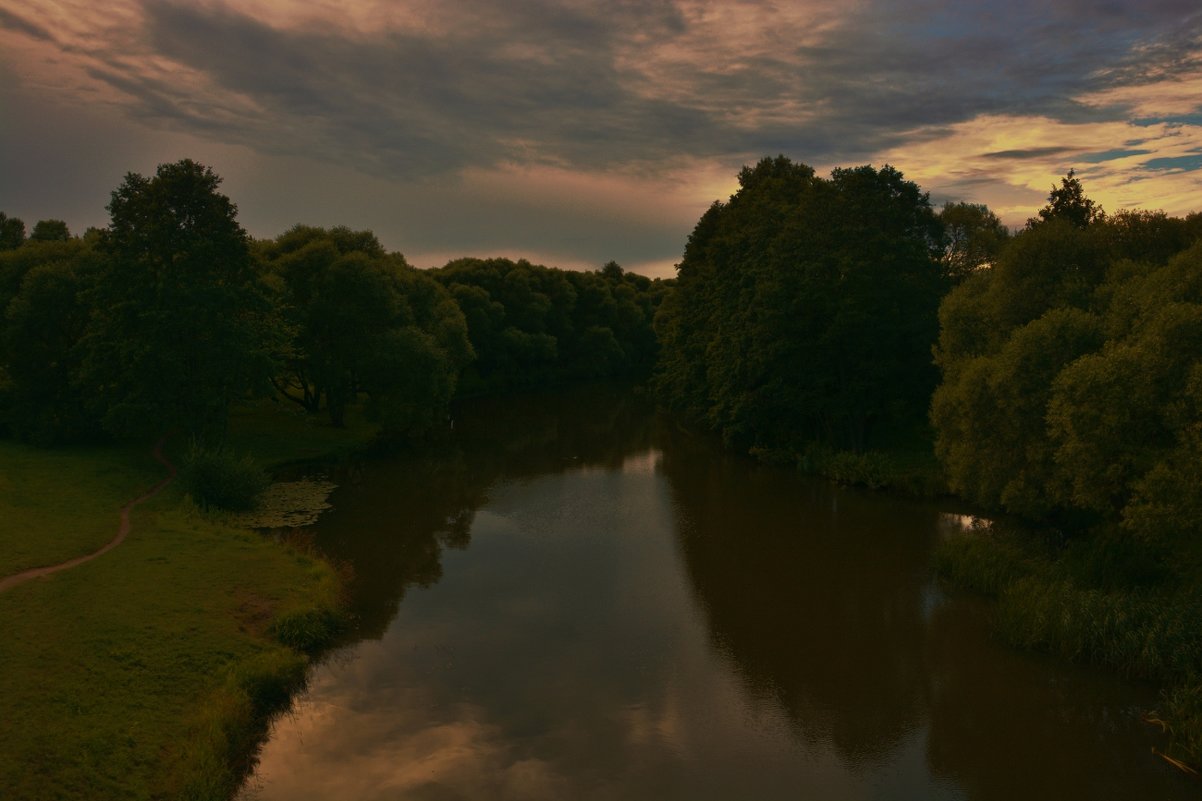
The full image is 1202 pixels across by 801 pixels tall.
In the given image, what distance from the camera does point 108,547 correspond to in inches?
1170

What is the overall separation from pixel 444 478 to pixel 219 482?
15538 mm

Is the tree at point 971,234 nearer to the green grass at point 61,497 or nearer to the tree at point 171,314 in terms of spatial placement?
the tree at point 171,314

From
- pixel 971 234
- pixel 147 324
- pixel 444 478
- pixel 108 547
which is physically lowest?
pixel 444 478

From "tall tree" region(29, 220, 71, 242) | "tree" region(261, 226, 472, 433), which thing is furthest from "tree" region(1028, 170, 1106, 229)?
"tall tree" region(29, 220, 71, 242)

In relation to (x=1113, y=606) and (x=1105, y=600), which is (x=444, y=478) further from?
(x=1113, y=606)

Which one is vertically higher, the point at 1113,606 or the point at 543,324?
the point at 543,324

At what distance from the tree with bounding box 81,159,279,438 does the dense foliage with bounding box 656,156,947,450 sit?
3088cm

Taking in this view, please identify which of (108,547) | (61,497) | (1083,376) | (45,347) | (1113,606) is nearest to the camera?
(1113,606)

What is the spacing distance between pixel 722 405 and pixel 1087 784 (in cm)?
3999

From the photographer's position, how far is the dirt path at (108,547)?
24.6m

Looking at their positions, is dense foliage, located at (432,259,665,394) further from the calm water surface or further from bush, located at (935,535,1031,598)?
bush, located at (935,535,1031,598)

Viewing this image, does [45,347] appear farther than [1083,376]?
Yes

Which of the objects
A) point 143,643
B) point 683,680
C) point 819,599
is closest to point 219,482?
point 143,643

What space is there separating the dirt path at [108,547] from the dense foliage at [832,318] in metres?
34.6
